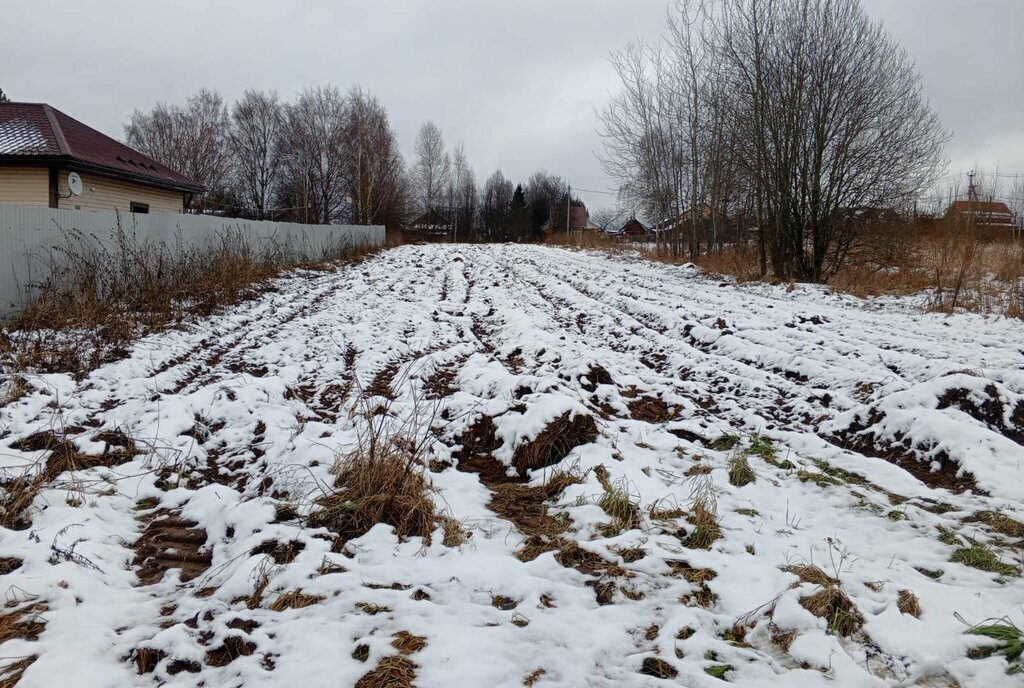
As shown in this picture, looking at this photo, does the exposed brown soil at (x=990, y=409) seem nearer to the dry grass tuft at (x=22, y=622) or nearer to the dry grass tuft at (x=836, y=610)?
the dry grass tuft at (x=836, y=610)

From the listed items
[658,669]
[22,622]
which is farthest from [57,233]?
[658,669]

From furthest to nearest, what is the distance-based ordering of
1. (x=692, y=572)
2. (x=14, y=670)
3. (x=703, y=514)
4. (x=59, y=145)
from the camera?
(x=59, y=145), (x=703, y=514), (x=692, y=572), (x=14, y=670)

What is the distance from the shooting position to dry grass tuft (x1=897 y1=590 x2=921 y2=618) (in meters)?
2.42

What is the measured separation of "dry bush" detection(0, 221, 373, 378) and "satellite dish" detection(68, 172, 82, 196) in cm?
668

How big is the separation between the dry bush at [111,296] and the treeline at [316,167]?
2835 centimetres

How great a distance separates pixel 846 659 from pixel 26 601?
3361 millimetres

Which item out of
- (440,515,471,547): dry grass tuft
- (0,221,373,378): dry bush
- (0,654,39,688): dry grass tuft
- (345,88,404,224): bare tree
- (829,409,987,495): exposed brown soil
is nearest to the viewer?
(0,654,39,688): dry grass tuft

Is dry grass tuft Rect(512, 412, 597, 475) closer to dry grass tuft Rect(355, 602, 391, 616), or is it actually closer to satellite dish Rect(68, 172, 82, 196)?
dry grass tuft Rect(355, 602, 391, 616)

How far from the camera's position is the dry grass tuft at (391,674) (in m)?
2.06

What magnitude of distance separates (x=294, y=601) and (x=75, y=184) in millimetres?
19533

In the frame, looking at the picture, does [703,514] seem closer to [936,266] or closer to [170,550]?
[170,550]

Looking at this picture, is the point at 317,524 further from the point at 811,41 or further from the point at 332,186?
the point at 332,186

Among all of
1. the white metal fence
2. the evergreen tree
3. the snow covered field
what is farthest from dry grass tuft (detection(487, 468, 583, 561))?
the evergreen tree

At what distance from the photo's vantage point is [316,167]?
47.7 metres
